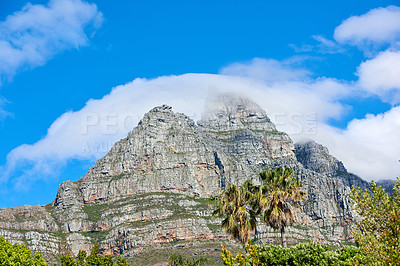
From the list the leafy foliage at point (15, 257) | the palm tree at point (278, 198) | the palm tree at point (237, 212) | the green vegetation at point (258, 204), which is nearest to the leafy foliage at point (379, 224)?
the palm tree at point (237, 212)

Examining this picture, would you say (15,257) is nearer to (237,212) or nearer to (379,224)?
(237,212)

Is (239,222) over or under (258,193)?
under

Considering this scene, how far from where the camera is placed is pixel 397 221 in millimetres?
18094

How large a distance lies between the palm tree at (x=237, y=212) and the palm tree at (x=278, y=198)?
4.49ft

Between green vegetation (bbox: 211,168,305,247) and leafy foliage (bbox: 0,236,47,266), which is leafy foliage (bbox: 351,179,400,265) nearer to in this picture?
green vegetation (bbox: 211,168,305,247)

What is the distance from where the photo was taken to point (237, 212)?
138 feet

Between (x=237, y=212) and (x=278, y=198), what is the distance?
5.13 meters

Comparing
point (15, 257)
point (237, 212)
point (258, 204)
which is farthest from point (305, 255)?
point (15, 257)

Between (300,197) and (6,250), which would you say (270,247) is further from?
(6,250)

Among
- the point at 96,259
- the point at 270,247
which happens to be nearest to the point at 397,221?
the point at 270,247

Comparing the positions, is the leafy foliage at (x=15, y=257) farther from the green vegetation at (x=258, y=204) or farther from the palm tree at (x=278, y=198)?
the palm tree at (x=278, y=198)

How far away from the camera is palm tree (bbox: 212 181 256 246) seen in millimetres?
41500

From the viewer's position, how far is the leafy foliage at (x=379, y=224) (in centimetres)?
1825

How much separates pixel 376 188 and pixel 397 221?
2.64m
